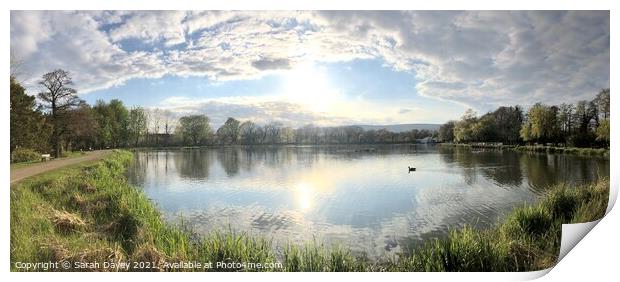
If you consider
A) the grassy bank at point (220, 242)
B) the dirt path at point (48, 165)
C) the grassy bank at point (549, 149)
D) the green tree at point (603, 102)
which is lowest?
the grassy bank at point (220, 242)

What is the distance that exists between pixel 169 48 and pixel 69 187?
287 centimetres

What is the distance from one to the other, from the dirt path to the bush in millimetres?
116

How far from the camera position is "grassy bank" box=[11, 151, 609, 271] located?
531cm

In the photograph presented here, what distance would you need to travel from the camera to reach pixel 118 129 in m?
7.41

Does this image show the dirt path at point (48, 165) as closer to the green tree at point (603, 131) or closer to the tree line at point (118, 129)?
the tree line at point (118, 129)

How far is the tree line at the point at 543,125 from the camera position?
6.64 m

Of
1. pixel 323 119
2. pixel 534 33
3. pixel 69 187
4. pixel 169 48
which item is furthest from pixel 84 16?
pixel 534 33

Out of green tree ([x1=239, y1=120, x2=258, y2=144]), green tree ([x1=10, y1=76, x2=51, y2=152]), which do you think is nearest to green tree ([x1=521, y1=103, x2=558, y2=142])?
green tree ([x1=239, y1=120, x2=258, y2=144])

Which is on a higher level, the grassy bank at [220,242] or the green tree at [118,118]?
the green tree at [118,118]

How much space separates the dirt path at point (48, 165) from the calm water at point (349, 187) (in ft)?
3.63

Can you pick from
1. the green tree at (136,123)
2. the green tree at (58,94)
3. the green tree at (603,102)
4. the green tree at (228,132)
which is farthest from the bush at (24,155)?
the green tree at (603,102)

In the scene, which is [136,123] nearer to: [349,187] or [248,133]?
[248,133]

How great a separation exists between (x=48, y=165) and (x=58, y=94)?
47.5 inches

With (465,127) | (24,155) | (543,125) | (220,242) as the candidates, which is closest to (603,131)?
(543,125)
